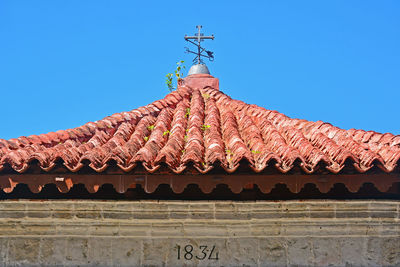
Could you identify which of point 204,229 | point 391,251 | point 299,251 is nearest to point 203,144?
point 204,229

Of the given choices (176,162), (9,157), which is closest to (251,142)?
(176,162)

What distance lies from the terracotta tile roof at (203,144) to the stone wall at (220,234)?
0.50 metres

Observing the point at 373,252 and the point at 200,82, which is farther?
the point at 200,82

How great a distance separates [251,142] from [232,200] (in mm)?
911

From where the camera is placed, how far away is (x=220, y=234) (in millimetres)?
5633

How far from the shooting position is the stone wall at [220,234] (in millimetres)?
5594

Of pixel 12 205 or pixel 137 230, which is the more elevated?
pixel 12 205

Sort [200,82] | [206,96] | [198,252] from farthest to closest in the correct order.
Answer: [200,82], [206,96], [198,252]

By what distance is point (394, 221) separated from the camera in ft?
18.6

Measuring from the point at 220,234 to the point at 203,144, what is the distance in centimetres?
103

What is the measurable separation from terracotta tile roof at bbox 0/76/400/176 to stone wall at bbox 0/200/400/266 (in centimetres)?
50

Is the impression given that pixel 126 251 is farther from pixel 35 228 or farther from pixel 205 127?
pixel 205 127

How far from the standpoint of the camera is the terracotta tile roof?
525 centimetres

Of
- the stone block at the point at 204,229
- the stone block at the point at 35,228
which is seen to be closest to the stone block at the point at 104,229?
the stone block at the point at 35,228
